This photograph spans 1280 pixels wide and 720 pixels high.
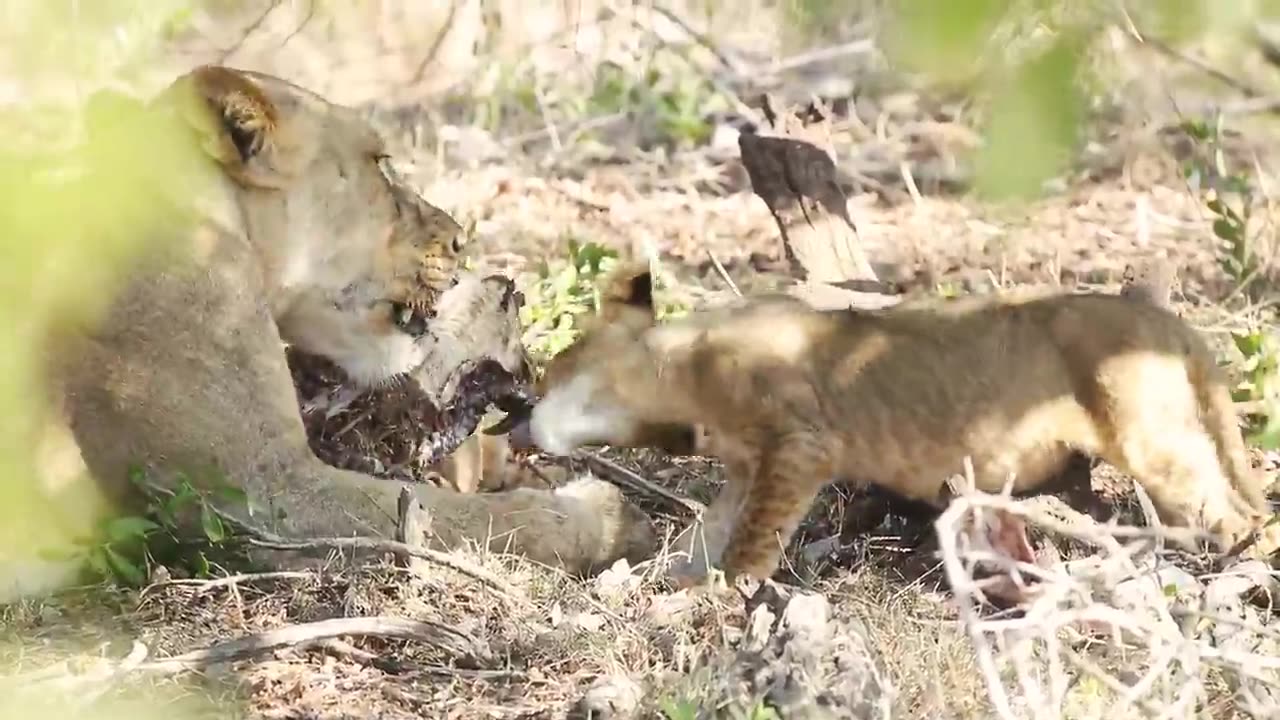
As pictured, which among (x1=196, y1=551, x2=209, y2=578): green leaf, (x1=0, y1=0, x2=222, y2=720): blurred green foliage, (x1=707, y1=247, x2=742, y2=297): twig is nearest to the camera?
(x1=0, y1=0, x2=222, y2=720): blurred green foliage

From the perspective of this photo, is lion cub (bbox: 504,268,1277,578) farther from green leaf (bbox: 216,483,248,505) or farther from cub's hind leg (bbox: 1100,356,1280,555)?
green leaf (bbox: 216,483,248,505)

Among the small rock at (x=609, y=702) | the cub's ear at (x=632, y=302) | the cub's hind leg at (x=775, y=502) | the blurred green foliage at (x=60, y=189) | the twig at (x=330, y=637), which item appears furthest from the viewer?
the cub's ear at (x=632, y=302)

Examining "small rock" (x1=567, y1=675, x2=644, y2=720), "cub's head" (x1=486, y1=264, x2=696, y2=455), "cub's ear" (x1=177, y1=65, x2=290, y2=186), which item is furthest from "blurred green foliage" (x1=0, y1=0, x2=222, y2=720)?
"cub's head" (x1=486, y1=264, x2=696, y2=455)

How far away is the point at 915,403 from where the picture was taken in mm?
3932

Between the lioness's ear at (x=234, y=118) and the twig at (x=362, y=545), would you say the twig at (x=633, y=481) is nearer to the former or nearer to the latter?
the twig at (x=362, y=545)

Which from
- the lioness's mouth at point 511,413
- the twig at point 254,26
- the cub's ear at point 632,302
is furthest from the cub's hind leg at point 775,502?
the twig at point 254,26

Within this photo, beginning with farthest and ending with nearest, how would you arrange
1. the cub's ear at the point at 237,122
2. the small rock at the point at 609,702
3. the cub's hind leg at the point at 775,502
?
the cub's hind leg at the point at 775,502 → the cub's ear at the point at 237,122 → the small rock at the point at 609,702

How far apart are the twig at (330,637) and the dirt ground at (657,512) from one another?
14 mm

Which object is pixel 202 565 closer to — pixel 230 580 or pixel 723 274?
pixel 230 580

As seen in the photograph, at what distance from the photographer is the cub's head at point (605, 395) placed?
13.3 feet

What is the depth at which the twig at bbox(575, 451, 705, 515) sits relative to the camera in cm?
412

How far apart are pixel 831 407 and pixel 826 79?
4185 mm

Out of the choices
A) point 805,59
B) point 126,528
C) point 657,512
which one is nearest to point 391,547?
point 126,528

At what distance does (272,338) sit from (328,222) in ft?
1.61
